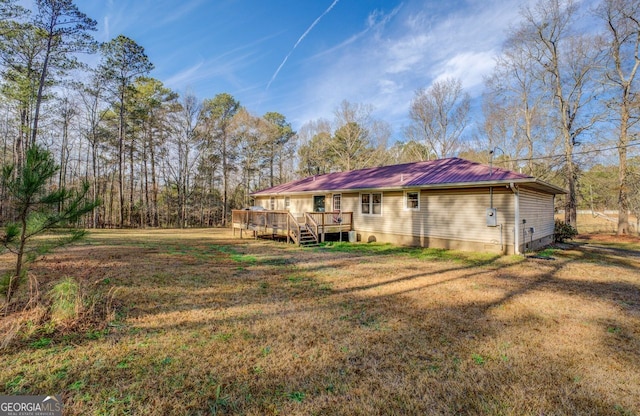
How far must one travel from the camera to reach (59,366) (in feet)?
8.99

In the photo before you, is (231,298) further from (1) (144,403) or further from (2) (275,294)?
(1) (144,403)

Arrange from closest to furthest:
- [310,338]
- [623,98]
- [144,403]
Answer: [144,403]
[310,338]
[623,98]

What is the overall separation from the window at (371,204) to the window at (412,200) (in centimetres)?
136

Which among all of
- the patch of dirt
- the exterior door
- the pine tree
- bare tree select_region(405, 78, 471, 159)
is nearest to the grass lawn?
the pine tree

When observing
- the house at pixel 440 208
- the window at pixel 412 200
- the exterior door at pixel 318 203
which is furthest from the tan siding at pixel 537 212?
the exterior door at pixel 318 203

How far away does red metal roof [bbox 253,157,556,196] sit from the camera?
1009 centimetres

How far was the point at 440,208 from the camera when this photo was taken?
11.2m

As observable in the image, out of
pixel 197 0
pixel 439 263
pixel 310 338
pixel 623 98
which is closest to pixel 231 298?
pixel 310 338

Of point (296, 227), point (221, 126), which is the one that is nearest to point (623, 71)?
point (296, 227)

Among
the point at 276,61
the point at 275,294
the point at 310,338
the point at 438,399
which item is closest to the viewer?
the point at 438,399

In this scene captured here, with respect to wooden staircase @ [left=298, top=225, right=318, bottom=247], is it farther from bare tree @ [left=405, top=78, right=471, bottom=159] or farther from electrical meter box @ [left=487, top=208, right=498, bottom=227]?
bare tree @ [left=405, top=78, right=471, bottom=159]

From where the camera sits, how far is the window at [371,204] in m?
13.3

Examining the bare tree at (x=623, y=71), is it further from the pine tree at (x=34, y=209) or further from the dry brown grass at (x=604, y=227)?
the pine tree at (x=34, y=209)

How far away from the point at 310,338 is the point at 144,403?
1.85 meters
